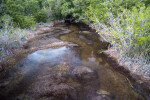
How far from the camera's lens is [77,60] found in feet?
36.3

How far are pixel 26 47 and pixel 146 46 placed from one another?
12.4 metres

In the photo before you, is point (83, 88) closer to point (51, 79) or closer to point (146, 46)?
point (51, 79)

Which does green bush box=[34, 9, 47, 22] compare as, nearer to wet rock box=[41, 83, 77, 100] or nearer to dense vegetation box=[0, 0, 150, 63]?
dense vegetation box=[0, 0, 150, 63]

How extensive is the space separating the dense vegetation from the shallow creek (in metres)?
2.39

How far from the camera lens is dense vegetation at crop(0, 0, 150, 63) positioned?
8.48 meters

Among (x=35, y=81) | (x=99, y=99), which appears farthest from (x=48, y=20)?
(x=99, y=99)

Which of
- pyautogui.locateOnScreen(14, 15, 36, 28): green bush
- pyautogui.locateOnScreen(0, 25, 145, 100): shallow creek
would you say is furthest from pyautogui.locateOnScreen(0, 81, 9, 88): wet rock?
pyautogui.locateOnScreen(14, 15, 36, 28): green bush

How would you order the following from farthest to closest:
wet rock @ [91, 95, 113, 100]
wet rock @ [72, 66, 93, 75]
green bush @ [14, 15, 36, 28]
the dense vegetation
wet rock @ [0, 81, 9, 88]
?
green bush @ [14, 15, 36, 28]
wet rock @ [72, 66, 93, 75]
the dense vegetation
wet rock @ [0, 81, 9, 88]
wet rock @ [91, 95, 113, 100]

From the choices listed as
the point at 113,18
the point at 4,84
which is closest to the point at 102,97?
the point at 4,84

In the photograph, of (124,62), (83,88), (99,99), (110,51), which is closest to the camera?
(99,99)

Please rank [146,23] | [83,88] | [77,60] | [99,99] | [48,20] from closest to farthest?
[99,99] < [83,88] < [146,23] < [77,60] < [48,20]

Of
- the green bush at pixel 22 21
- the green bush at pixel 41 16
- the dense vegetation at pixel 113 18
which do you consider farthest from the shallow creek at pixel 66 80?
the green bush at pixel 41 16

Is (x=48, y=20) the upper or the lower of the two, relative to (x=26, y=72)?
upper

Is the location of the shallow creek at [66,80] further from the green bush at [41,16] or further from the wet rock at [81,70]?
the green bush at [41,16]
